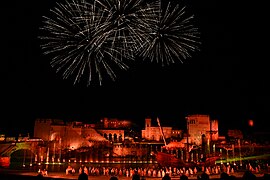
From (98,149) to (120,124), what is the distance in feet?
50.7

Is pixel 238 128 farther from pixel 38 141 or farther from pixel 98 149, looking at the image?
pixel 38 141

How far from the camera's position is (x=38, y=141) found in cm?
4047

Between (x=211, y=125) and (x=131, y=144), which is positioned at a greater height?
(x=211, y=125)

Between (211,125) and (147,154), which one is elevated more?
(211,125)

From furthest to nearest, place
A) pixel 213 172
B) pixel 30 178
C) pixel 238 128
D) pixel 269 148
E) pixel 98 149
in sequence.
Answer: pixel 238 128 → pixel 98 149 → pixel 269 148 → pixel 213 172 → pixel 30 178

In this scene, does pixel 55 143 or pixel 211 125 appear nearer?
pixel 55 143

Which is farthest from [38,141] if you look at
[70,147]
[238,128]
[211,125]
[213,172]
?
[238,128]

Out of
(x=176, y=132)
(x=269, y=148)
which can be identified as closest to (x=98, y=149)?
(x=176, y=132)

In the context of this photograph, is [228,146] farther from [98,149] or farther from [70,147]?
[70,147]

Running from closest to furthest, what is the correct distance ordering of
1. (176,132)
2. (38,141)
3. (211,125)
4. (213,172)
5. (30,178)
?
1. (30,178)
2. (213,172)
3. (38,141)
4. (211,125)
5. (176,132)

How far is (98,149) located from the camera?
4856 centimetres

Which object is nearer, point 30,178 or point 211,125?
point 30,178

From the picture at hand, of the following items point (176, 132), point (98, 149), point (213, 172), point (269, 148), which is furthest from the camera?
point (176, 132)

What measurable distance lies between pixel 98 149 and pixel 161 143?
12.5 meters
